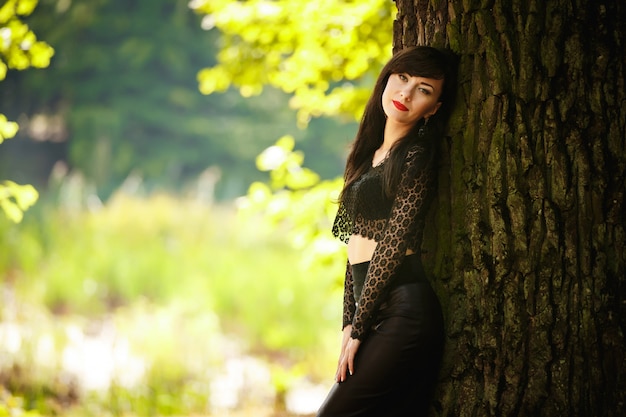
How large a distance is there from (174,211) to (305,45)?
237 inches

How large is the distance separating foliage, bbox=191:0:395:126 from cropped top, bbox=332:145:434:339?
7.21 ft

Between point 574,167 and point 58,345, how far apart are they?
5.20 m

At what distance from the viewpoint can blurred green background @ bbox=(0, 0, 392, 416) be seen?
5160 millimetres

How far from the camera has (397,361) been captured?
2607 mm

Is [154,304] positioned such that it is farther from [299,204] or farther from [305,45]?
[305,45]

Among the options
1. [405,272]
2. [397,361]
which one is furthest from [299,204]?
[397,361]

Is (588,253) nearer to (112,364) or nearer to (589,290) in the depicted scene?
(589,290)

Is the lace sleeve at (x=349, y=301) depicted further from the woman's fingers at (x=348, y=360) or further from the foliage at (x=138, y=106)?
the foliage at (x=138, y=106)

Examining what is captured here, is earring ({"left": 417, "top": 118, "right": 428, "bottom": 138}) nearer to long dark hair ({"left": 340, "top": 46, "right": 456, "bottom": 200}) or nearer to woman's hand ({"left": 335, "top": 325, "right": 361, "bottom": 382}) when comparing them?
long dark hair ({"left": 340, "top": 46, "right": 456, "bottom": 200})

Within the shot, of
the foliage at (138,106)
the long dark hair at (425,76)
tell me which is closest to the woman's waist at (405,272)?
the long dark hair at (425,76)

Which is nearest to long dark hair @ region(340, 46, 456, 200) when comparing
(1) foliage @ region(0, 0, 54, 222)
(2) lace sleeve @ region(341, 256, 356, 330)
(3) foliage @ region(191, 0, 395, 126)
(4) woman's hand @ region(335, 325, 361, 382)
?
(2) lace sleeve @ region(341, 256, 356, 330)

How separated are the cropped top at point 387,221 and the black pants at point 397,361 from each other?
2.7 inches

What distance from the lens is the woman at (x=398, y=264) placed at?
2623mm

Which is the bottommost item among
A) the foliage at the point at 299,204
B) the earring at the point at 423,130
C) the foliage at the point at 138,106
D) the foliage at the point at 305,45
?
the earring at the point at 423,130
